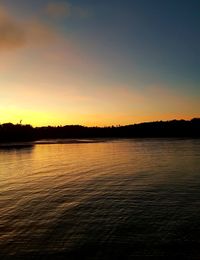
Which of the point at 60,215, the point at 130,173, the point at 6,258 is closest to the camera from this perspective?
the point at 6,258

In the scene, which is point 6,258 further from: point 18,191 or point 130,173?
point 130,173

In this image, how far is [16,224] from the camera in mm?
23484

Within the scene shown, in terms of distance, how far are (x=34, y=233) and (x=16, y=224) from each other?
2851 millimetres

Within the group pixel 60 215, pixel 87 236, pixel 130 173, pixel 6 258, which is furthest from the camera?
pixel 130 173

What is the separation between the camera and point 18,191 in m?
37.6

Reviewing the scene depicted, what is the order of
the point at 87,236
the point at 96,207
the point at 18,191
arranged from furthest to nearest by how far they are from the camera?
the point at 18,191
the point at 96,207
the point at 87,236

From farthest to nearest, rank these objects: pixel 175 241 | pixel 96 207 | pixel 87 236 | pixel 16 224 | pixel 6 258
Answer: pixel 96 207 → pixel 16 224 → pixel 87 236 → pixel 175 241 → pixel 6 258

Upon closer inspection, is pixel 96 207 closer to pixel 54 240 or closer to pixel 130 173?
pixel 54 240

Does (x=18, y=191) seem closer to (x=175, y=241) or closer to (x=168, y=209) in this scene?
(x=168, y=209)

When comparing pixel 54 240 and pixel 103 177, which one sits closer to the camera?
pixel 54 240

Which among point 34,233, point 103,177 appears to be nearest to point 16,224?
point 34,233

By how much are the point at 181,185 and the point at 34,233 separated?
2233cm

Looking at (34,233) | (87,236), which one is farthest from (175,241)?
(34,233)

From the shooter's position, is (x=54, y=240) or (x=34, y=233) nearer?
(x=54, y=240)
